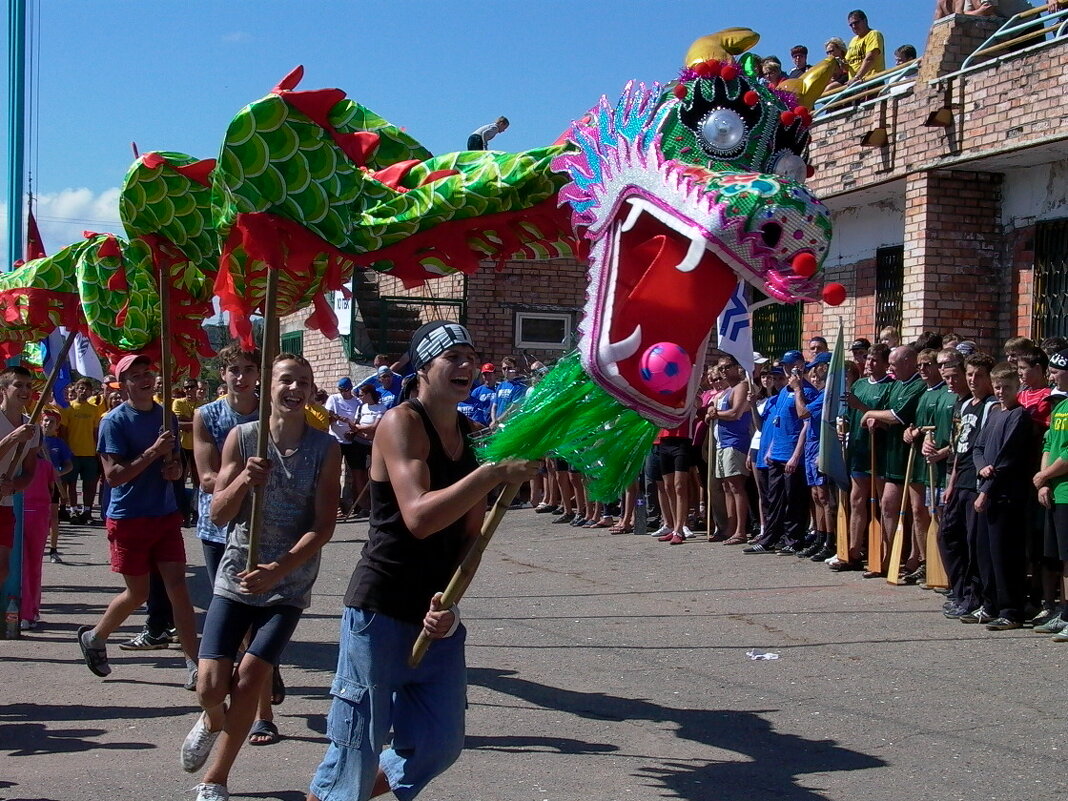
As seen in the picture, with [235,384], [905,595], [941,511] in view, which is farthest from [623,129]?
[905,595]

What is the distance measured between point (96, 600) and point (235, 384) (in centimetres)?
527

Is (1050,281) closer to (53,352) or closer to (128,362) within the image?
(128,362)

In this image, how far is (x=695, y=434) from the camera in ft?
43.6

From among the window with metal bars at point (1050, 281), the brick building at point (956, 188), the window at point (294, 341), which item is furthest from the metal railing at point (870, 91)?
the window at point (294, 341)

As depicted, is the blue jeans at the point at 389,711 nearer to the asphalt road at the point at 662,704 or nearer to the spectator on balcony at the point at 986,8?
the asphalt road at the point at 662,704

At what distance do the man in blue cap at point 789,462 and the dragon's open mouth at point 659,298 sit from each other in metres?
7.55

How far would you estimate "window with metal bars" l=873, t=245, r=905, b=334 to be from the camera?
13.4 m

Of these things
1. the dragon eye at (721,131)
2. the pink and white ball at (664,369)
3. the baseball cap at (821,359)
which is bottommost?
the pink and white ball at (664,369)

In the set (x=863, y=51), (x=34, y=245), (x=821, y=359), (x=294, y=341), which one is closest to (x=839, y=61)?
(x=863, y=51)

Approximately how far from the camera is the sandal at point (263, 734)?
6.05 m

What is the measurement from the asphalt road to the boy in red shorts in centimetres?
35

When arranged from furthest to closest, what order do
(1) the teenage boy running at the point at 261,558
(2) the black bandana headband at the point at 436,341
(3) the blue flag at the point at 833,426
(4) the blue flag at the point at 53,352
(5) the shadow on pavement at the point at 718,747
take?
(4) the blue flag at the point at 53,352
(3) the blue flag at the point at 833,426
(5) the shadow on pavement at the point at 718,747
(1) the teenage boy running at the point at 261,558
(2) the black bandana headband at the point at 436,341

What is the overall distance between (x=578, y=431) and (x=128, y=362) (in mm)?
4553

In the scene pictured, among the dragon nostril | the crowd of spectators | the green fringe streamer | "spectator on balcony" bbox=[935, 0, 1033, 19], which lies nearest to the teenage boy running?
the crowd of spectators
